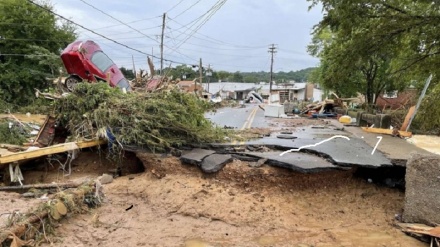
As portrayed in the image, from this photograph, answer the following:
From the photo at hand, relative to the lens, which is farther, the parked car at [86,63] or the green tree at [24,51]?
the green tree at [24,51]

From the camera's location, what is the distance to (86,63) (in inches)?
503

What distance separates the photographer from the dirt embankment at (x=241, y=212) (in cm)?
541

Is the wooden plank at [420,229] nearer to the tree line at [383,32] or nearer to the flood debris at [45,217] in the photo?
the tree line at [383,32]

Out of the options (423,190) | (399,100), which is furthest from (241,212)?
(399,100)

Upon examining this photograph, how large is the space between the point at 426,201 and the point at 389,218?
733 millimetres

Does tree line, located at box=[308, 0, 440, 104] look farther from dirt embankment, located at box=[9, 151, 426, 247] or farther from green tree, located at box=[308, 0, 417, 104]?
dirt embankment, located at box=[9, 151, 426, 247]

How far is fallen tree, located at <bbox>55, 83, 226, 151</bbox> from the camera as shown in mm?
7988

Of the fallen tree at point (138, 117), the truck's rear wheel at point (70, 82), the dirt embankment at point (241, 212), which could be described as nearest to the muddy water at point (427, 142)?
the dirt embankment at point (241, 212)

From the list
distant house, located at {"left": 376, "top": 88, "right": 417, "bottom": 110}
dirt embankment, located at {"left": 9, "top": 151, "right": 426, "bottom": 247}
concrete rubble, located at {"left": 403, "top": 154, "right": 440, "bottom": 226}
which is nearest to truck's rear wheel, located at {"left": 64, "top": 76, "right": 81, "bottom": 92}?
dirt embankment, located at {"left": 9, "top": 151, "right": 426, "bottom": 247}

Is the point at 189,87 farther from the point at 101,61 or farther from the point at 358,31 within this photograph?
the point at 358,31

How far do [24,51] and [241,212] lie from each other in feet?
111

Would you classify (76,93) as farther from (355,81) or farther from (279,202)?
(355,81)

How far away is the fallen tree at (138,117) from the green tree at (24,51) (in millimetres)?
25279

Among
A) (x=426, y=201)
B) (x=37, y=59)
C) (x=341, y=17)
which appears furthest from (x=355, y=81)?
(x=37, y=59)
